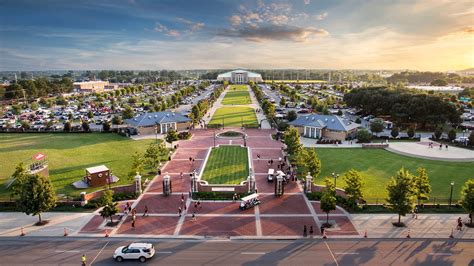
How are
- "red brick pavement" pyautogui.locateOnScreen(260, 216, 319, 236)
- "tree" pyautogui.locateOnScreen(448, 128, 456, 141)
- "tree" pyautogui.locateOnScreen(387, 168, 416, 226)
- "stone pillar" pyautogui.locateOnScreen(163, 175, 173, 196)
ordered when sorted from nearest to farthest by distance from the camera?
"red brick pavement" pyautogui.locateOnScreen(260, 216, 319, 236), "tree" pyautogui.locateOnScreen(387, 168, 416, 226), "stone pillar" pyautogui.locateOnScreen(163, 175, 173, 196), "tree" pyautogui.locateOnScreen(448, 128, 456, 141)

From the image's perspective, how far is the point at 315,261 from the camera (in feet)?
86.1

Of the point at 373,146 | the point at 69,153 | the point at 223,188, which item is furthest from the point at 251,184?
the point at 69,153

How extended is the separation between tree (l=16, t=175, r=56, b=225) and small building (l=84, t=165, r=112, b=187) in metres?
9.88

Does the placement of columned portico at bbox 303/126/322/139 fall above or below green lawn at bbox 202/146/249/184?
above

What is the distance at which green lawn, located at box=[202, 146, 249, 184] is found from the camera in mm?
45938

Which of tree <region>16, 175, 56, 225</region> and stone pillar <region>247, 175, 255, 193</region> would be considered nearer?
tree <region>16, 175, 56, 225</region>

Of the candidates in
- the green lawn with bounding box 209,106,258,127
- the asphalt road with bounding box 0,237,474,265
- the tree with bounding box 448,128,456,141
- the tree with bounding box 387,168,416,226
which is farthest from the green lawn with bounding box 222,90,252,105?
the asphalt road with bounding box 0,237,474,265

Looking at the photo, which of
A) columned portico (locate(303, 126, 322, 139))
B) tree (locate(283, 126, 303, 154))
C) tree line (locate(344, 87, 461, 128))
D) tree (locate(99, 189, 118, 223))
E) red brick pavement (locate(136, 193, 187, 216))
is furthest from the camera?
tree line (locate(344, 87, 461, 128))

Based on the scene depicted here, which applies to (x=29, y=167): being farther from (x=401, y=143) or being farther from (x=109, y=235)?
(x=401, y=143)

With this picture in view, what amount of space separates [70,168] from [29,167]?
6885 millimetres

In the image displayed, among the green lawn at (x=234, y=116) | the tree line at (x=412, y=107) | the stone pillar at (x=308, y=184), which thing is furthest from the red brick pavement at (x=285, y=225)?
the tree line at (x=412, y=107)

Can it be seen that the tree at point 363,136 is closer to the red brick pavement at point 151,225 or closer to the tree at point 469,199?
the tree at point 469,199

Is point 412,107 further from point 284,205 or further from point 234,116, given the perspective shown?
point 284,205

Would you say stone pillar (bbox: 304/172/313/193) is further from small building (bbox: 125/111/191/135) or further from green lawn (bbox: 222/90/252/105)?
green lawn (bbox: 222/90/252/105)
